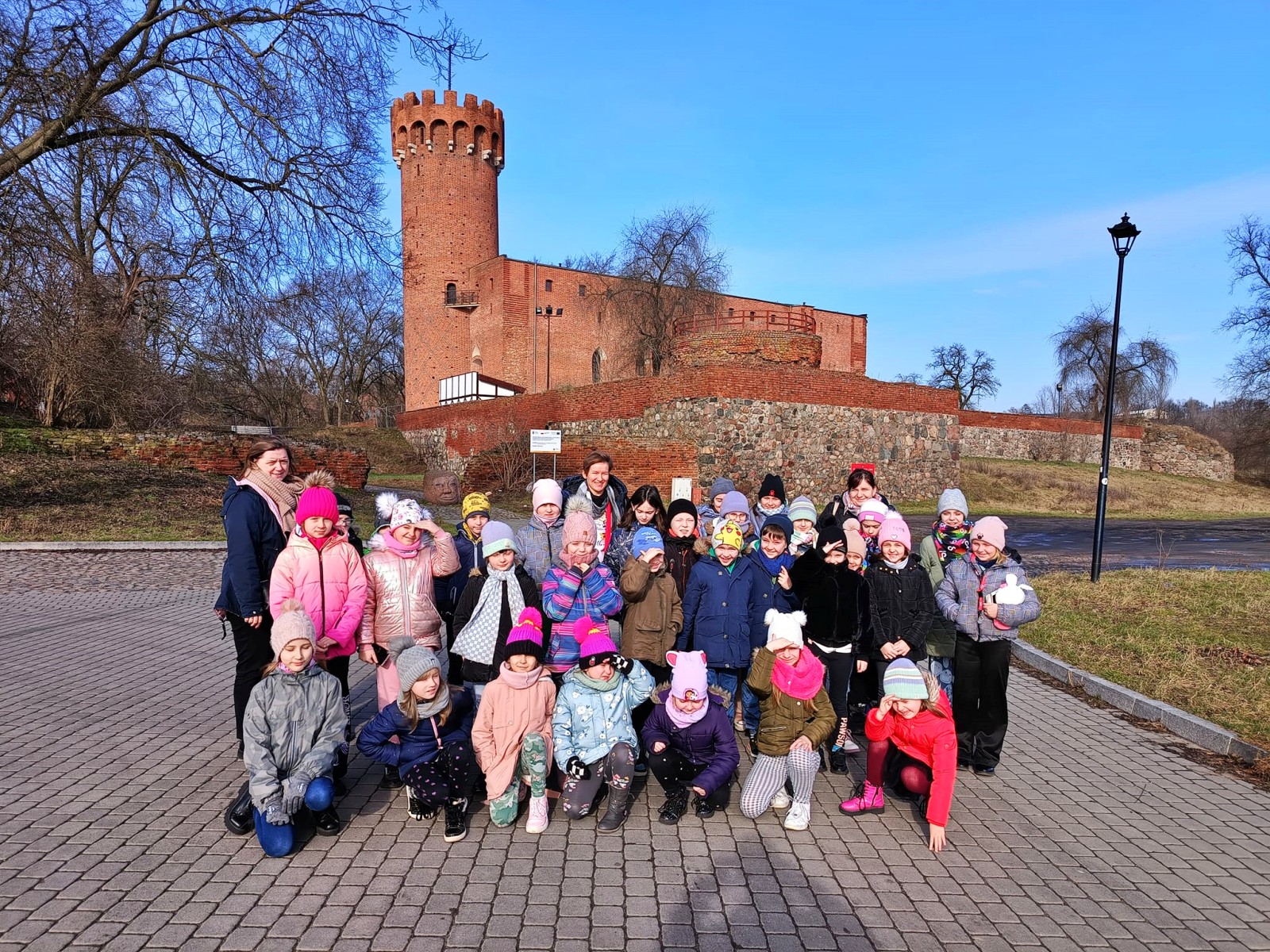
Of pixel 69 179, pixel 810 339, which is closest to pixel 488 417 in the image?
pixel 810 339

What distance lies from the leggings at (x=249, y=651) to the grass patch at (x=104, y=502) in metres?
11.1

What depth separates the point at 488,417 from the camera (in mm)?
31922

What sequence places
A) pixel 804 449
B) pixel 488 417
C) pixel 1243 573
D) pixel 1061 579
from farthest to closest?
1. pixel 488 417
2. pixel 804 449
3. pixel 1243 573
4. pixel 1061 579

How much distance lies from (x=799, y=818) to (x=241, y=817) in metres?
2.83

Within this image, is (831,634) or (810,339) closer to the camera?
(831,634)

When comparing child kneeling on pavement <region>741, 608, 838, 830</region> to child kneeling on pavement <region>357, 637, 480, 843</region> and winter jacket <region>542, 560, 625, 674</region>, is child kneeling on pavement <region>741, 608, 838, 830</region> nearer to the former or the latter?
winter jacket <region>542, 560, 625, 674</region>

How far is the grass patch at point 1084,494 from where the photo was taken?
1177 inches

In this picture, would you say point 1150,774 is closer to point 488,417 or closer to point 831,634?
point 831,634

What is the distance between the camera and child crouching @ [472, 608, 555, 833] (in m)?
3.93

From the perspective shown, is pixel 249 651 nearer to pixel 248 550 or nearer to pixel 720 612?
pixel 248 550

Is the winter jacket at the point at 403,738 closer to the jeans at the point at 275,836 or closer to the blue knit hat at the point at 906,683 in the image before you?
the jeans at the point at 275,836

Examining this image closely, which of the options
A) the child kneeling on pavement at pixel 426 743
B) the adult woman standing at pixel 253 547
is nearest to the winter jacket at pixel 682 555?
the child kneeling on pavement at pixel 426 743

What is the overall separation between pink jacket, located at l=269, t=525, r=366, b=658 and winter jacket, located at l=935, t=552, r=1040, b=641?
3601 millimetres

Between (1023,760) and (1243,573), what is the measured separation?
10040 millimetres
